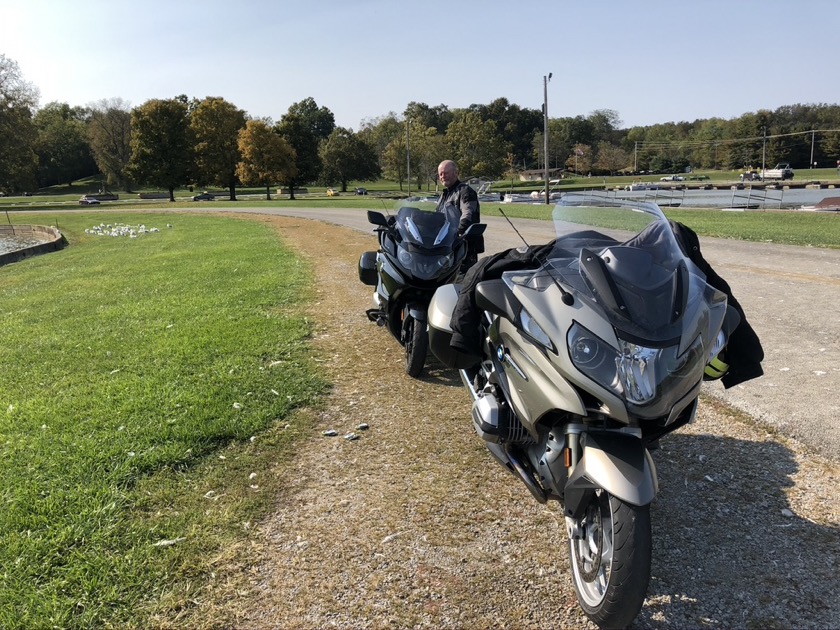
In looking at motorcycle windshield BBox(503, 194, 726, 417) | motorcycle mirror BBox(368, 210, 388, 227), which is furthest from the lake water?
motorcycle windshield BBox(503, 194, 726, 417)

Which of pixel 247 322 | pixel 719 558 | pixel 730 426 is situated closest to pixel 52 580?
pixel 719 558

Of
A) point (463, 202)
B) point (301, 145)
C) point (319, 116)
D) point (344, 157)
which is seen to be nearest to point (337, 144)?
point (344, 157)

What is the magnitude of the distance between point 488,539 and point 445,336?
3.80 ft

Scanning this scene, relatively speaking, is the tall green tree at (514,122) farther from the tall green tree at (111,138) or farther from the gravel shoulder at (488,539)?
the gravel shoulder at (488,539)

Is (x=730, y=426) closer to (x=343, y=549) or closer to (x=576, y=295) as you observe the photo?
(x=576, y=295)

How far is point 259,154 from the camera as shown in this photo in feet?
187

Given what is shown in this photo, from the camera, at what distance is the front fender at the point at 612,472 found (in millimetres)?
2254

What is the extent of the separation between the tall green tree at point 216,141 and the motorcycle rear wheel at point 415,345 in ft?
190

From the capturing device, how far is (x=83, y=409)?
487 cm

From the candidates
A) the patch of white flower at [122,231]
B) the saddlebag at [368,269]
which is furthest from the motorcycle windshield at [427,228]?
the patch of white flower at [122,231]

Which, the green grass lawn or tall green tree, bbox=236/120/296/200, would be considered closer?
the green grass lawn

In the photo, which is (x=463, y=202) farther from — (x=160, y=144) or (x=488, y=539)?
(x=160, y=144)

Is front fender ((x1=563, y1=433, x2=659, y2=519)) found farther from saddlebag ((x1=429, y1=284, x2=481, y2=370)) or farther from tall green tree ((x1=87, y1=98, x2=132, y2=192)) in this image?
tall green tree ((x1=87, y1=98, x2=132, y2=192))

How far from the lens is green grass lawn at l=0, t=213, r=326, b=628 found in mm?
2805
